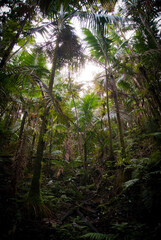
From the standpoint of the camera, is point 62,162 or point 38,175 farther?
point 62,162

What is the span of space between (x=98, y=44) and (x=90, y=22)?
248cm

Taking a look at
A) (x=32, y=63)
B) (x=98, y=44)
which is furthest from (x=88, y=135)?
(x=98, y=44)

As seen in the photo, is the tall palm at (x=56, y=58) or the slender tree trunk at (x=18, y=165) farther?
the tall palm at (x=56, y=58)

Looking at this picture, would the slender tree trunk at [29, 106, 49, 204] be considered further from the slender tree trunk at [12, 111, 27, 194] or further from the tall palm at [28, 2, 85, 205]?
the slender tree trunk at [12, 111, 27, 194]

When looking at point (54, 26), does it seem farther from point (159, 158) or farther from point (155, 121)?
point (159, 158)

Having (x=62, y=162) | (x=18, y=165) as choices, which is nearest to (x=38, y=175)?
(x=18, y=165)

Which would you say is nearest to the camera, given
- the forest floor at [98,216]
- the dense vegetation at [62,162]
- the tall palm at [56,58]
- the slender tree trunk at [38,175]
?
the forest floor at [98,216]

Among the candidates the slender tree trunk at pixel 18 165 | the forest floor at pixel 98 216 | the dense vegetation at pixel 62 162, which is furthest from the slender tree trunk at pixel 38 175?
the slender tree trunk at pixel 18 165

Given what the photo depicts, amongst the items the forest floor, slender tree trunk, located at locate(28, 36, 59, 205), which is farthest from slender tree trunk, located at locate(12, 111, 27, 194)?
slender tree trunk, located at locate(28, 36, 59, 205)

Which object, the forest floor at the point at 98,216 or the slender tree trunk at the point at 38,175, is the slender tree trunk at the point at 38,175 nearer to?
the slender tree trunk at the point at 38,175

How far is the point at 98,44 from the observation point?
21.1ft

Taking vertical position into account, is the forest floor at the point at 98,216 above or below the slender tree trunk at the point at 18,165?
below

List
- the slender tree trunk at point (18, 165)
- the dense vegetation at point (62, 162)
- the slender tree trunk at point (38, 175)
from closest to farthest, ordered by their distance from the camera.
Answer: the dense vegetation at point (62, 162), the slender tree trunk at point (18, 165), the slender tree trunk at point (38, 175)

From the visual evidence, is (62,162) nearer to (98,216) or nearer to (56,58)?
(98,216)
